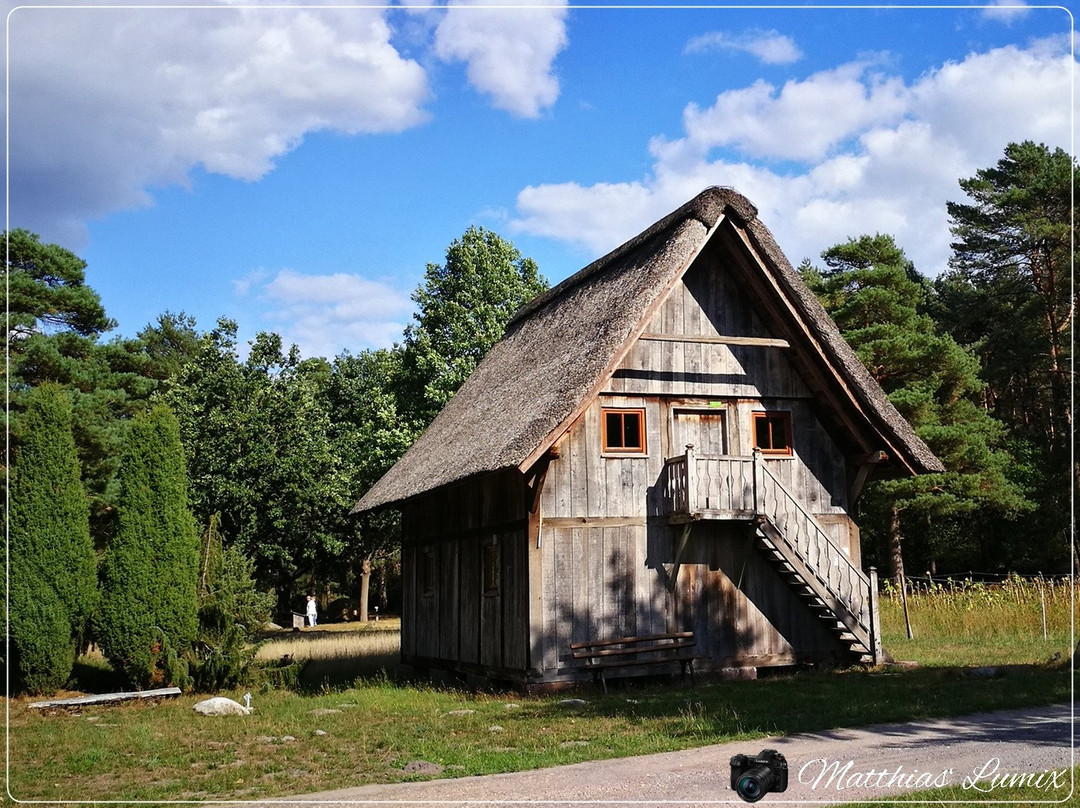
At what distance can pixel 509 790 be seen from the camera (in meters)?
9.81

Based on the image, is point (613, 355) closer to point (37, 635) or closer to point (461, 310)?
point (37, 635)

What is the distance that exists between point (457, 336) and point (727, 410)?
17.0 m

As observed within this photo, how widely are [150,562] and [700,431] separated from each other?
11.2 m

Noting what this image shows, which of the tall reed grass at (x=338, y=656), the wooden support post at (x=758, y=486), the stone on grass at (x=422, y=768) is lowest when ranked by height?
the tall reed grass at (x=338, y=656)

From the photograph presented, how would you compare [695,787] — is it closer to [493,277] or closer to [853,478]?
[853,478]

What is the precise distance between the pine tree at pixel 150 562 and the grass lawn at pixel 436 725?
1.34m

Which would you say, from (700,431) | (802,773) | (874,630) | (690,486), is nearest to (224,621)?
(690,486)

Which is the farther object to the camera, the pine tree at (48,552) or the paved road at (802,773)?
the pine tree at (48,552)

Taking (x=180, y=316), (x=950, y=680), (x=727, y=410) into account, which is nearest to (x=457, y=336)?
(x=727, y=410)

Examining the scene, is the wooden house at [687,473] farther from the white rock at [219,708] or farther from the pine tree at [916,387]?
the pine tree at [916,387]

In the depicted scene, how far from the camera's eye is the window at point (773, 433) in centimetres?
2025

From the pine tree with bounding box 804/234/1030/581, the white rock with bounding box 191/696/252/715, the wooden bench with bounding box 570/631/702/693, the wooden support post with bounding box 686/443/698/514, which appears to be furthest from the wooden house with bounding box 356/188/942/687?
the pine tree with bounding box 804/234/1030/581

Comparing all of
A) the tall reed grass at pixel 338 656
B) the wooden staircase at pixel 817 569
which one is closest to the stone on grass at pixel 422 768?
the wooden staircase at pixel 817 569

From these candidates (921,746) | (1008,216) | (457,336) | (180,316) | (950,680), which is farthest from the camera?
(180,316)
